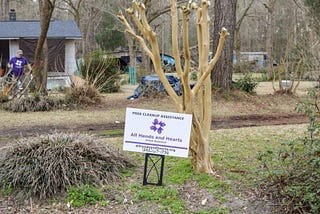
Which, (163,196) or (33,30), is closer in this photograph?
(163,196)

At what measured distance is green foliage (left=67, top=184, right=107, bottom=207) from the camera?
174 inches

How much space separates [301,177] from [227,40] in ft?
27.7

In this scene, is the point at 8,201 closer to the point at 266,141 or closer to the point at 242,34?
the point at 266,141

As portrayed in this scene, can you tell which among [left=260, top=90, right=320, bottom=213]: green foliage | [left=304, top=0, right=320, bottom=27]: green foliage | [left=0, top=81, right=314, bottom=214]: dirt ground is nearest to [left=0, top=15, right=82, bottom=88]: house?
[left=0, top=81, right=314, bottom=214]: dirt ground

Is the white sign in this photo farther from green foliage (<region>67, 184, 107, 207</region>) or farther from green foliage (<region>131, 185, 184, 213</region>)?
green foliage (<region>67, 184, 107, 207</region>)

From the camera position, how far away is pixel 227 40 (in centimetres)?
1227

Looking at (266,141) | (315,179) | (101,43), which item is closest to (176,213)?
(315,179)

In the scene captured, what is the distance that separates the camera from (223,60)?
1226 cm

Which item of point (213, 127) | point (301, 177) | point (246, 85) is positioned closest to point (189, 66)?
point (301, 177)

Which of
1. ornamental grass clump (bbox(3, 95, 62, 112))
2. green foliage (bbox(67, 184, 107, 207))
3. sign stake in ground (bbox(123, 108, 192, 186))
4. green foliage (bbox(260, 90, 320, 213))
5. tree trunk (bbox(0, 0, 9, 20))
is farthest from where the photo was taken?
tree trunk (bbox(0, 0, 9, 20))

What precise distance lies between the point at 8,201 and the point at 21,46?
1827 centimetres

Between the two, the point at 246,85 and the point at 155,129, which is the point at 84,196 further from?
the point at 246,85

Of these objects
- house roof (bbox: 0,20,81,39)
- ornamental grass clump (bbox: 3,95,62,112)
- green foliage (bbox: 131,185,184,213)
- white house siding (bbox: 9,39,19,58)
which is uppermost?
house roof (bbox: 0,20,81,39)

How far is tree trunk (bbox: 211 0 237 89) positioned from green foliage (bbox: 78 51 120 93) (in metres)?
4.35
